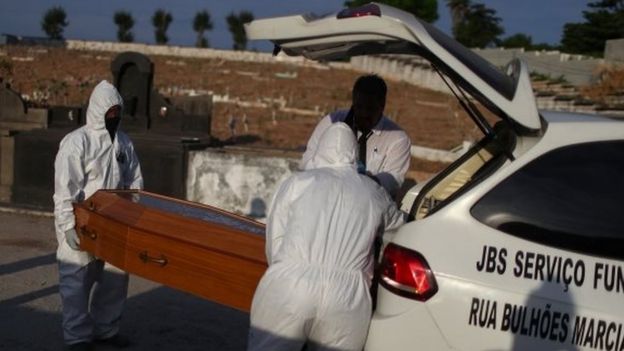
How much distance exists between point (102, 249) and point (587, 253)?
3.03 m

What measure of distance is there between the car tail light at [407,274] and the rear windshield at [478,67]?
82cm

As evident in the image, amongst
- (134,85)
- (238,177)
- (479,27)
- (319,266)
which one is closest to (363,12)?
(319,266)

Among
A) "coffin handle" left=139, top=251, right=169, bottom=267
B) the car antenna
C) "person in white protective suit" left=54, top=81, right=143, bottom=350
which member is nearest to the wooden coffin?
"coffin handle" left=139, top=251, right=169, bottom=267

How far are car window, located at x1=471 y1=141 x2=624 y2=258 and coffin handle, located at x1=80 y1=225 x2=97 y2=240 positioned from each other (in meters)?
2.74

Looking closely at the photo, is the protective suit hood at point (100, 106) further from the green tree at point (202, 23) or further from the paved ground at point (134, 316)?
the green tree at point (202, 23)

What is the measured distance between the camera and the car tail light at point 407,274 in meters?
3.66

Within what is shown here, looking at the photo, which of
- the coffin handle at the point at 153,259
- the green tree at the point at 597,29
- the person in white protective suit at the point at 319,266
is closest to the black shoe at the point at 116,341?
the coffin handle at the point at 153,259

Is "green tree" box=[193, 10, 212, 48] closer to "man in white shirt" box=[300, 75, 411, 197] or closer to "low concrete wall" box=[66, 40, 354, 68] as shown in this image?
"low concrete wall" box=[66, 40, 354, 68]

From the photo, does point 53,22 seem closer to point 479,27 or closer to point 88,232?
point 479,27

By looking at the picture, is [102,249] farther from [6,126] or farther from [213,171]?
[6,126]

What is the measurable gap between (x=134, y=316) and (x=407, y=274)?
417 centimetres

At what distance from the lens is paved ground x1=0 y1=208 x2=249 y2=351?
21.3 ft

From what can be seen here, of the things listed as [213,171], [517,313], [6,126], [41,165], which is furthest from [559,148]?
[6,126]

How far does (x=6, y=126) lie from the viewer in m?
13.5
